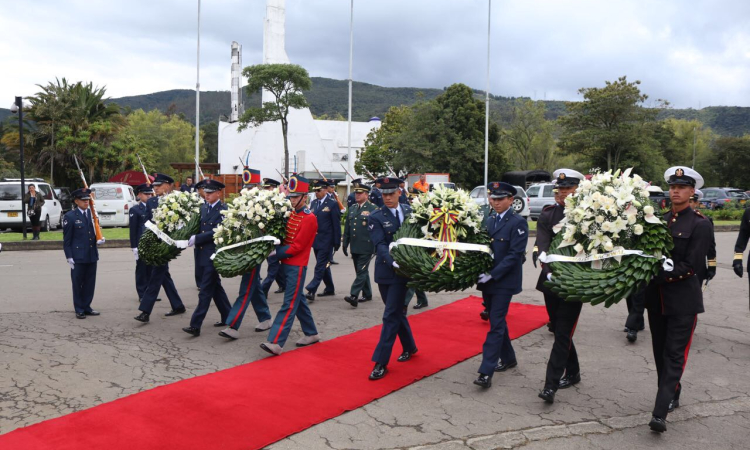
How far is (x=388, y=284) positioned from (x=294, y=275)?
121cm

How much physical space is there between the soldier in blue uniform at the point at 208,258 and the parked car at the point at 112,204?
1529 cm

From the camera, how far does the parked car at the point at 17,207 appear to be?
19719mm

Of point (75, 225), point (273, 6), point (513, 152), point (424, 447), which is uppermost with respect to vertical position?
point (273, 6)

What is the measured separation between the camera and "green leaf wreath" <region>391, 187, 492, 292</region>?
5.40m

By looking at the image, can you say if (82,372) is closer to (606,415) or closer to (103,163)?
(606,415)

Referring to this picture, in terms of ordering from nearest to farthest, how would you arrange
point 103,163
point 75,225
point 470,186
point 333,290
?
point 75,225
point 333,290
point 103,163
point 470,186

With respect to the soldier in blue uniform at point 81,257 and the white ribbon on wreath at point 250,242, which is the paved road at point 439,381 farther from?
the white ribbon on wreath at point 250,242

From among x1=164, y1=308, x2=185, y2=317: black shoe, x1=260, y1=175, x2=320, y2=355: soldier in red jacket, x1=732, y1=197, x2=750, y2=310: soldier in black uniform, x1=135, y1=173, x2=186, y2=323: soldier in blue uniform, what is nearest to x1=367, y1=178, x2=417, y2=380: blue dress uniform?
x1=260, y1=175, x2=320, y2=355: soldier in red jacket

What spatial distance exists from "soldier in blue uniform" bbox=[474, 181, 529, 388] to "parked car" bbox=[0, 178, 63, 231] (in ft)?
58.8

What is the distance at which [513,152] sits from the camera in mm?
66812

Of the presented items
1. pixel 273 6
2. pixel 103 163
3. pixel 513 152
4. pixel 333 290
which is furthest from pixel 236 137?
pixel 333 290

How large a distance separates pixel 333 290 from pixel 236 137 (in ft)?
170

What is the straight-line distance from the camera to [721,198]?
128 ft

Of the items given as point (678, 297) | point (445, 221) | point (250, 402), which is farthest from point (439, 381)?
point (678, 297)
